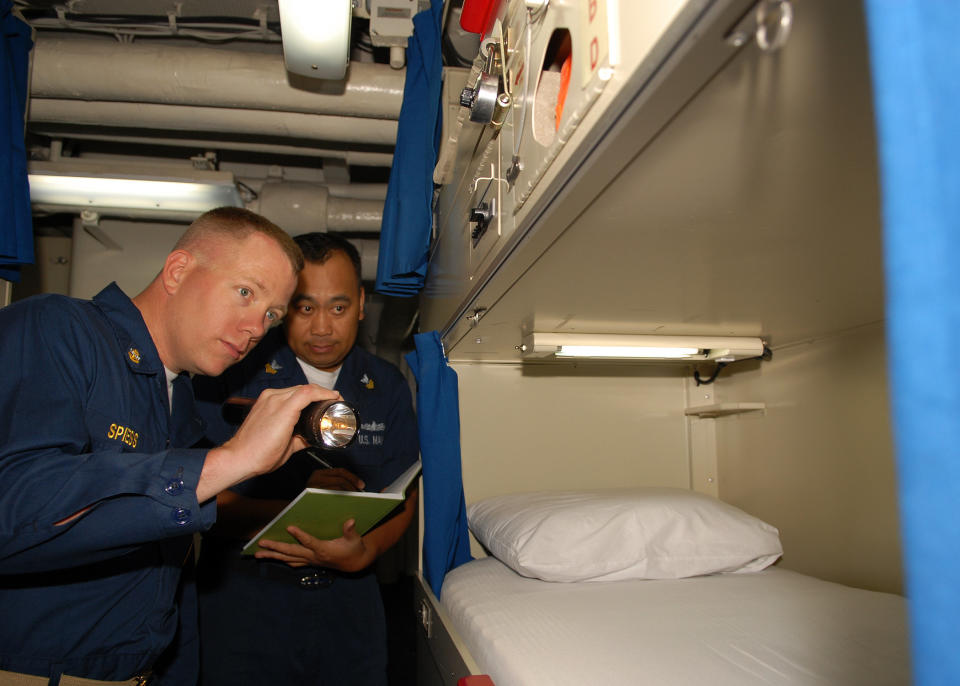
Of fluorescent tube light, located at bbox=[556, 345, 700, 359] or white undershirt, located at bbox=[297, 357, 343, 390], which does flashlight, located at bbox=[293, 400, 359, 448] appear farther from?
white undershirt, located at bbox=[297, 357, 343, 390]

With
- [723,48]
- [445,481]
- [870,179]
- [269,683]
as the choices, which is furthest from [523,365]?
[723,48]

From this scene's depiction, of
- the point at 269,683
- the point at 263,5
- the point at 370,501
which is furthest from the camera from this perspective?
the point at 263,5

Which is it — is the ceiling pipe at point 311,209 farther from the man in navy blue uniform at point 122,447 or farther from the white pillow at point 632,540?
the white pillow at point 632,540

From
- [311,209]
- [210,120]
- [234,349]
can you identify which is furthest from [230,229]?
[311,209]

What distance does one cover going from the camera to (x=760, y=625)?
51.2 inches

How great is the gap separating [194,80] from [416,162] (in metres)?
1.01

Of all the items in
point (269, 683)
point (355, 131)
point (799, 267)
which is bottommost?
point (269, 683)

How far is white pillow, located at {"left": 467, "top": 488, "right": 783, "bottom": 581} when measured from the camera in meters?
1.67

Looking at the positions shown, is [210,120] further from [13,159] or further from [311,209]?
[13,159]

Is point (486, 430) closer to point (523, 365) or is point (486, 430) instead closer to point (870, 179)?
point (523, 365)

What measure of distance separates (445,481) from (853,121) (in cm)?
160

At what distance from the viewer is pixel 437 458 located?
6.56ft

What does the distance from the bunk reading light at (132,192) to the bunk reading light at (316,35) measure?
2.46 ft

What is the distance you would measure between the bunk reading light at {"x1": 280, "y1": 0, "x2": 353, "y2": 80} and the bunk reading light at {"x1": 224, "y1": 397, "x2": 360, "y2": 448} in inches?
48.3
